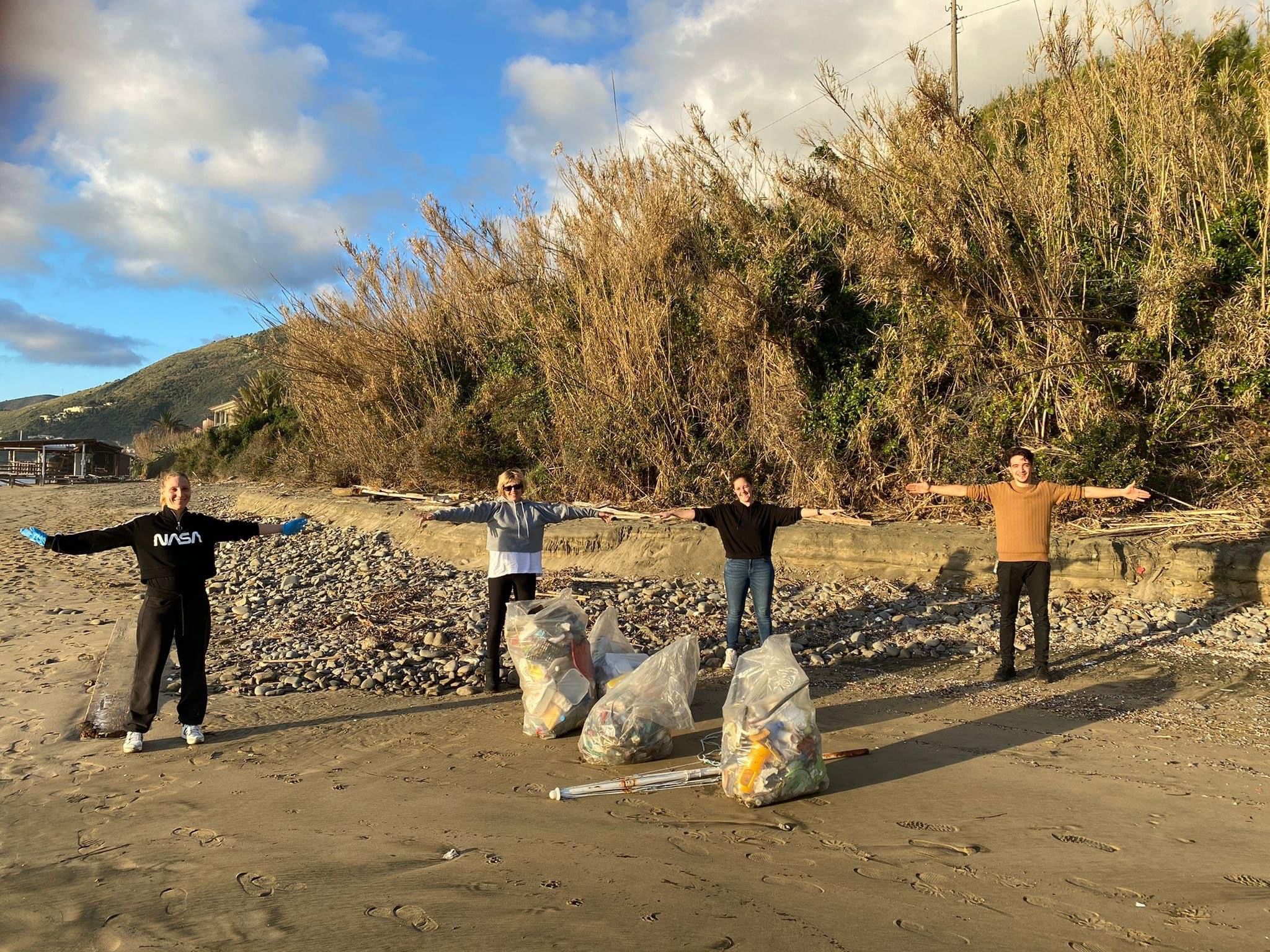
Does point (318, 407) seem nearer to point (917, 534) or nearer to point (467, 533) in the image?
point (467, 533)

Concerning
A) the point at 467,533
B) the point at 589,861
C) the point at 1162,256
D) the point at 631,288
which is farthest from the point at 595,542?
the point at 589,861

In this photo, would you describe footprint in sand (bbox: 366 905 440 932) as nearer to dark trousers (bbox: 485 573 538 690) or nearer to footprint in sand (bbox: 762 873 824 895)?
footprint in sand (bbox: 762 873 824 895)

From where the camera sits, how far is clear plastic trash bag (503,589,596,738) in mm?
5484

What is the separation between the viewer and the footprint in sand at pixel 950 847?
3.76 metres

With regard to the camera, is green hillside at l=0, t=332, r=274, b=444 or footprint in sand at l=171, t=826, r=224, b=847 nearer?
footprint in sand at l=171, t=826, r=224, b=847

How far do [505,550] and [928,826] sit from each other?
11.8 feet

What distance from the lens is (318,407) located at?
19.5m

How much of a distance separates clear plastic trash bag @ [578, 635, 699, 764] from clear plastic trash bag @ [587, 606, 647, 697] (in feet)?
1.50

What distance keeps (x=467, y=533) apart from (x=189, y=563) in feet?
23.3

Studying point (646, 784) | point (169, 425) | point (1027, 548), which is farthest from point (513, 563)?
point (169, 425)

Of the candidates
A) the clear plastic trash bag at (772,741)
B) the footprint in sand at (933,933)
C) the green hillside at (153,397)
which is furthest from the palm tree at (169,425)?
the footprint in sand at (933,933)

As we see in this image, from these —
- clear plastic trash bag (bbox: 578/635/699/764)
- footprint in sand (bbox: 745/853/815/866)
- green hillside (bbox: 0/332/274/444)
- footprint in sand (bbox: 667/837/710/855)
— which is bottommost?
footprint in sand (bbox: 667/837/710/855)

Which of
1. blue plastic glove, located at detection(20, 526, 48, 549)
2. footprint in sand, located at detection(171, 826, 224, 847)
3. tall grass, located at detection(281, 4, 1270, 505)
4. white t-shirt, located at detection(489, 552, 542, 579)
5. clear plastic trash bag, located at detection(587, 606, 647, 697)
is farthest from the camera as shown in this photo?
tall grass, located at detection(281, 4, 1270, 505)

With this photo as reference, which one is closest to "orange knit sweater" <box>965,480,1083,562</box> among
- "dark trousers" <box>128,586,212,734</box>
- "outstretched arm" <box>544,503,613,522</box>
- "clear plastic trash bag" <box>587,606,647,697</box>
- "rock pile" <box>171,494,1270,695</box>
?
"rock pile" <box>171,494,1270,695</box>
